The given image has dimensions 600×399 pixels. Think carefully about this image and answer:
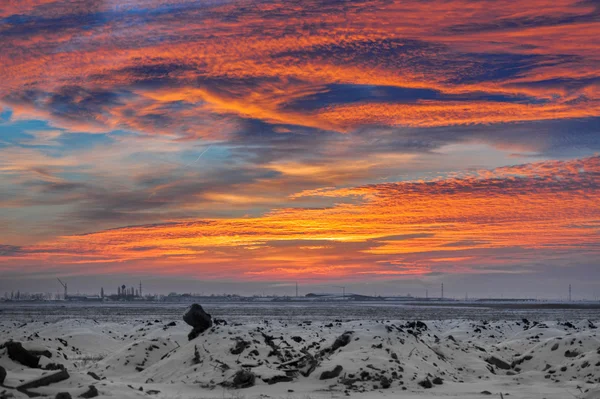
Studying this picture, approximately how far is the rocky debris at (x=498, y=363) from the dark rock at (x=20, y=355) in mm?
25002

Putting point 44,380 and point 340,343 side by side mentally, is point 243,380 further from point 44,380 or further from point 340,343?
point 44,380

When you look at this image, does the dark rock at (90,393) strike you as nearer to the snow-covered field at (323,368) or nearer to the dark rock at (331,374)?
the snow-covered field at (323,368)

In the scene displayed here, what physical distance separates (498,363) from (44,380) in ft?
86.8

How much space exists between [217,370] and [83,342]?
22114 millimetres

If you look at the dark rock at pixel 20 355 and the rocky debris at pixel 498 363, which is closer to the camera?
the dark rock at pixel 20 355

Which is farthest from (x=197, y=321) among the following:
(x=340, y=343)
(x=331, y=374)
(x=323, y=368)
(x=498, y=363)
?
(x=498, y=363)

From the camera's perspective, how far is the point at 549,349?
38.2 m

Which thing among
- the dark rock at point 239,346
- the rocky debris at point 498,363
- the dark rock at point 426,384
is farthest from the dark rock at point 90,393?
the rocky debris at point 498,363

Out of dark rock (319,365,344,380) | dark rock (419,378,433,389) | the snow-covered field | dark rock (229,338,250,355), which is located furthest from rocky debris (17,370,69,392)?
dark rock (419,378,433,389)

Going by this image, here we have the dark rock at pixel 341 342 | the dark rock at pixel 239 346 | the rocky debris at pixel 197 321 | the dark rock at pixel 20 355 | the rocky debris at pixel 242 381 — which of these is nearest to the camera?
the dark rock at pixel 20 355

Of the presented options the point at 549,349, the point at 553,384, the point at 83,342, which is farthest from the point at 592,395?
the point at 83,342

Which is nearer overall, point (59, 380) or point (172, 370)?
point (59, 380)

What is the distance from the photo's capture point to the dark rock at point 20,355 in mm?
26031

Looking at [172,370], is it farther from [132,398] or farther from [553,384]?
[553,384]
